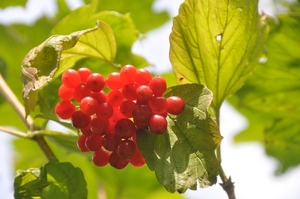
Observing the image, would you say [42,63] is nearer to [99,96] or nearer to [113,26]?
[99,96]

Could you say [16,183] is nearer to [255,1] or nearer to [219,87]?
[219,87]

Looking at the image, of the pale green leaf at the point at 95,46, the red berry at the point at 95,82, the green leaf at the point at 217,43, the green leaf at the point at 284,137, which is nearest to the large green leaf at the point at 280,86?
the green leaf at the point at 284,137

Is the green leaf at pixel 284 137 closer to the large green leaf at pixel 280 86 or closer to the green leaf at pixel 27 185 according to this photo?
the large green leaf at pixel 280 86

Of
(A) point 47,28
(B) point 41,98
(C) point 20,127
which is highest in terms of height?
(B) point 41,98

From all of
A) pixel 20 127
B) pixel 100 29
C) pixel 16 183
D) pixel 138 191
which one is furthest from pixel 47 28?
pixel 16 183

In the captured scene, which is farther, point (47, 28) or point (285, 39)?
point (47, 28)
